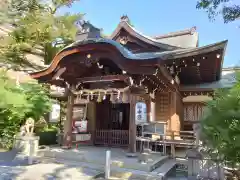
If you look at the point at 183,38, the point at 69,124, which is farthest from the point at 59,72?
the point at 183,38

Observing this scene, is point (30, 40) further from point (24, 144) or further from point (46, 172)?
point (46, 172)

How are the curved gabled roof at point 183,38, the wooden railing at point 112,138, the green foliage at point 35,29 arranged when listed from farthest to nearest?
the curved gabled roof at point 183,38 → the green foliage at point 35,29 → the wooden railing at point 112,138

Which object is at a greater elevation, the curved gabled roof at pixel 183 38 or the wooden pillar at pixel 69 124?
the curved gabled roof at pixel 183 38

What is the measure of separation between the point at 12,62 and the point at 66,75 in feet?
25.1

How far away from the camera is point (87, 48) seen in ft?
27.2

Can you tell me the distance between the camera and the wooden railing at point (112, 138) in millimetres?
10405

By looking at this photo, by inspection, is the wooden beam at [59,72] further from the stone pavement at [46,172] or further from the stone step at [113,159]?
the stone pavement at [46,172]


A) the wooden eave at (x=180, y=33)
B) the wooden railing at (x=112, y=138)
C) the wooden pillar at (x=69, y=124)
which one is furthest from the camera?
the wooden eave at (x=180, y=33)

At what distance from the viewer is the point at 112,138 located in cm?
1070

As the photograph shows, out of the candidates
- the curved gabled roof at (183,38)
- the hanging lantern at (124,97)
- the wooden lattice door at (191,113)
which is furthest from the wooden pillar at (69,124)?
the curved gabled roof at (183,38)

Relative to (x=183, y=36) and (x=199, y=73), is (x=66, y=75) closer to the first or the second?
(x=199, y=73)

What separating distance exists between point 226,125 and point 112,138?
23.0ft

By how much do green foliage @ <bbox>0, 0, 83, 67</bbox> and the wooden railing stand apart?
8024 mm

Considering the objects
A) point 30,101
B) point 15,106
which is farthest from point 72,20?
point 15,106
